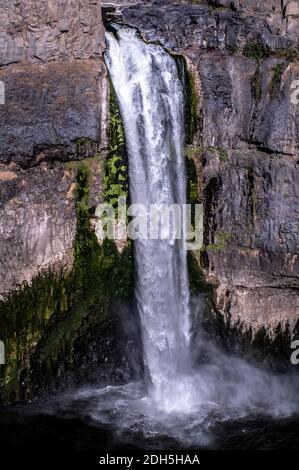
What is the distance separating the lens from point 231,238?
28.2ft

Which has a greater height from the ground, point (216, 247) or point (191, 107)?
point (191, 107)

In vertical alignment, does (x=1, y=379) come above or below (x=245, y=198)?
below

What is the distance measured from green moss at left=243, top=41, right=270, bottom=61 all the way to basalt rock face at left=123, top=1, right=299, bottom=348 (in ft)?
0.04

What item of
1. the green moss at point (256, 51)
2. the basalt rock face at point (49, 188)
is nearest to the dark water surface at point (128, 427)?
the basalt rock face at point (49, 188)

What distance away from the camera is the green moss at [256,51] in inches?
332

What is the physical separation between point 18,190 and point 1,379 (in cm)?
199

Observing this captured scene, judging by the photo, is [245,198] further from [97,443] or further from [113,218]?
[97,443]

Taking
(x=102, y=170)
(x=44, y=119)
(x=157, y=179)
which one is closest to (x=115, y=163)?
(x=102, y=170)

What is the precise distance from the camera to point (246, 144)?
8500 mm

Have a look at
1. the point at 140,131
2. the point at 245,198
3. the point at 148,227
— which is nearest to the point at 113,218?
the point at 148,227

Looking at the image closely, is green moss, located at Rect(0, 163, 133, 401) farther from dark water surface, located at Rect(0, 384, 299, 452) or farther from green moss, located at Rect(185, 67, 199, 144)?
green moss, located at Rect(185, 67, 199, 144)

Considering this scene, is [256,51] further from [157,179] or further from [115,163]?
[115,163]

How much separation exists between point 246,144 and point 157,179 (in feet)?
3.69
